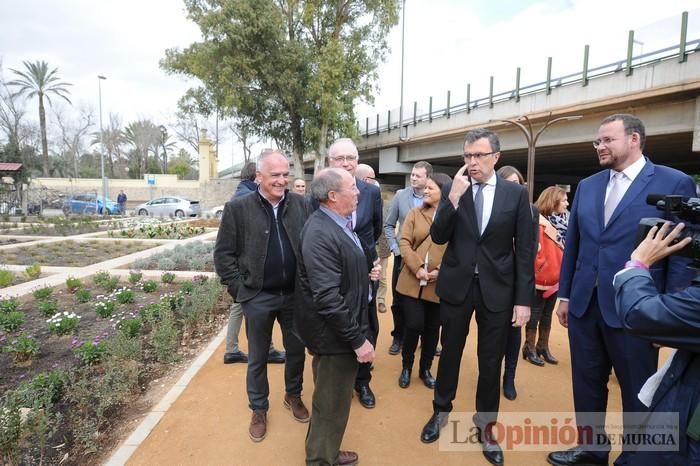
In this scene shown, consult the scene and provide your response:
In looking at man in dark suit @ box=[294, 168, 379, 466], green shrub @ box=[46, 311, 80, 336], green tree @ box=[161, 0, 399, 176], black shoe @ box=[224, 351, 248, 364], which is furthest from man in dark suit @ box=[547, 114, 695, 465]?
green tree @ box=[161, 0, 399, 176]

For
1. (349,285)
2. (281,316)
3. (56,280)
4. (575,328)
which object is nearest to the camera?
(349,285)

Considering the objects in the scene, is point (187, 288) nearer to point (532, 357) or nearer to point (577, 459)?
point (532, 357)

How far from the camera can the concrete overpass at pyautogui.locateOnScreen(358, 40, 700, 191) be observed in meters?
10.9

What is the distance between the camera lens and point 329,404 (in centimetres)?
230

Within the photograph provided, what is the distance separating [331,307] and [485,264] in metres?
1.20

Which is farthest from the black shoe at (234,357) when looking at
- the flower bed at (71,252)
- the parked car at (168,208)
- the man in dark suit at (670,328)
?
the parked car at (168,208)

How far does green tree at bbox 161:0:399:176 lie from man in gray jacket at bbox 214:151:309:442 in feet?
58.9

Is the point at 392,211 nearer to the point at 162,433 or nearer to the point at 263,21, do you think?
the point at 162,433

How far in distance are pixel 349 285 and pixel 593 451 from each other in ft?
6.78

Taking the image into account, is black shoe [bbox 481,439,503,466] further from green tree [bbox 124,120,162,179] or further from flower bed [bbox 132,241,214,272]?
green tree [bbox 124,120,162,179]

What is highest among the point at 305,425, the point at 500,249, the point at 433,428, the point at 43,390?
the point at 500,249

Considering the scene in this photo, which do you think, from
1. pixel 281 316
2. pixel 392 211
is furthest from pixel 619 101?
pixel 281 316

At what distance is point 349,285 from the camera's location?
7.30 ft

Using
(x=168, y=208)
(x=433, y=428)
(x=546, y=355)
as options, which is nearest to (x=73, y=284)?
(x=433, y=428)
